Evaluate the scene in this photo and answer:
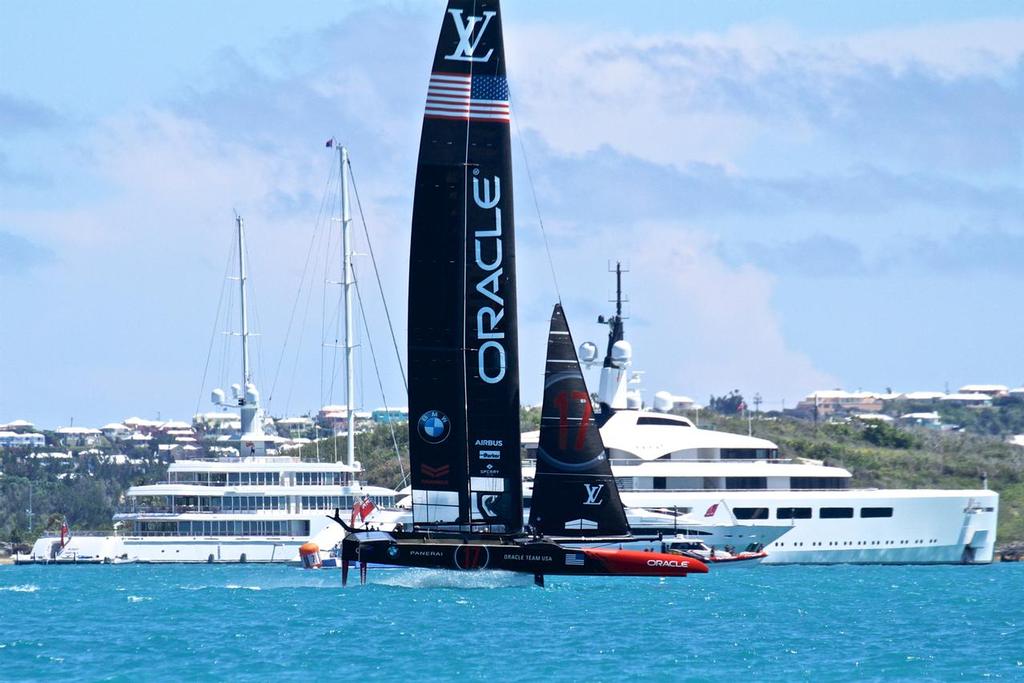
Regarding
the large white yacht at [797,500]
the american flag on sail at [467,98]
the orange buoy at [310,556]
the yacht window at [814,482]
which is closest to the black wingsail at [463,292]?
the american flag on sail at [467,98]

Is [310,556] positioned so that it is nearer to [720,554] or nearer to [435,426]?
[720,554]

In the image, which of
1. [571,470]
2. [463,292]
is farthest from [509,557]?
[571,470]

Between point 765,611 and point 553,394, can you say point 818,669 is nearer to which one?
point 765,611

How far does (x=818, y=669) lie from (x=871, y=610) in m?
14.2

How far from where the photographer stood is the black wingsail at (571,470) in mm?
45469

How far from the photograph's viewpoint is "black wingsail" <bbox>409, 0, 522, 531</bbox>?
137 feet

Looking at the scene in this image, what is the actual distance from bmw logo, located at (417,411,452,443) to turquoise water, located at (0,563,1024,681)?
3.23m

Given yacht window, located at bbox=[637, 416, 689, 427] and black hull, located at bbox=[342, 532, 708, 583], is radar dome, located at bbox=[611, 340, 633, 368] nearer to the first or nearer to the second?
yacht window, located at bbox=[637, 416, 689, 427]

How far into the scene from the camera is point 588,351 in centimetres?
8175

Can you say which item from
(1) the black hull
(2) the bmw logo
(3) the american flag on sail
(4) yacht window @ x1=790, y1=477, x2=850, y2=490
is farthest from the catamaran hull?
(4) yacht window @ x1=790, y1=477, x2=850, y2=490

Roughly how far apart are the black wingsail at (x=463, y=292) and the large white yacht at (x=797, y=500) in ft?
103

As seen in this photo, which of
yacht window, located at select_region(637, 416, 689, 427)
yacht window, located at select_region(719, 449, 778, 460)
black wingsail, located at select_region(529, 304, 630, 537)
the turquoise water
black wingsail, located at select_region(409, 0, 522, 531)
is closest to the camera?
the turquoise water

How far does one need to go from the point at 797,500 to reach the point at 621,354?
10.9 meters

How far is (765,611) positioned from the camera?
44906mm
